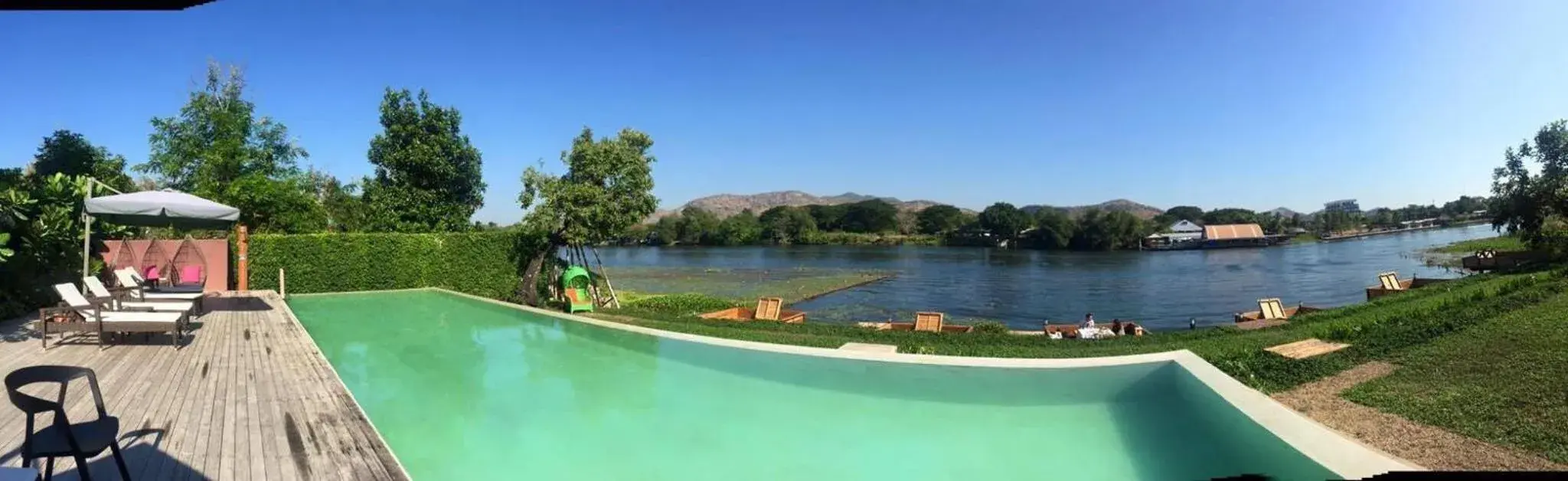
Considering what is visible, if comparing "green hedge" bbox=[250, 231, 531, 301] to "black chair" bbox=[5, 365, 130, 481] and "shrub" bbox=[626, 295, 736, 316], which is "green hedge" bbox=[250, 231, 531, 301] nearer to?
"shrub" bbox=[626, 295, 736, 316]

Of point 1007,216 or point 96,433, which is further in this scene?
point 1007,216

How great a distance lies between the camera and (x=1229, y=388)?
636cm

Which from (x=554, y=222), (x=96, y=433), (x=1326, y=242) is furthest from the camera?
(x=1326, y=242)

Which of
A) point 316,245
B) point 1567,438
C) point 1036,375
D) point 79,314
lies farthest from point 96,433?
point 316,245

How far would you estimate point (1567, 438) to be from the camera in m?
4.85

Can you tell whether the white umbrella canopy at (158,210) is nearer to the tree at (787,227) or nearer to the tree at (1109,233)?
the tree at (1109,233)

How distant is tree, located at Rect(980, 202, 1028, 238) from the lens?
98.2 m

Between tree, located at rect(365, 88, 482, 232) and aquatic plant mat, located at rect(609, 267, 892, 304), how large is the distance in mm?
7685

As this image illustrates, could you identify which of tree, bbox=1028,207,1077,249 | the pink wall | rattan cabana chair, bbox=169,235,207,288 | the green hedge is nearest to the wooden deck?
rattan cabana chair, bbox=169,235,207,288

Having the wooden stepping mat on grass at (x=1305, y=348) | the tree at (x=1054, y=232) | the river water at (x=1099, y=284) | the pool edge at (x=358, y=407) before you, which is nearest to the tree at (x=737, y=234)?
the tree at (x=1054, y=232)

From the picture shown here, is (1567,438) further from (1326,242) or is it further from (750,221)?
(750,221)

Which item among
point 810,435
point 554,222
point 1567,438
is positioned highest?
point 554,222

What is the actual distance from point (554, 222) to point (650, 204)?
210cm

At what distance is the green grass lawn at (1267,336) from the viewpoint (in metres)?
7.58
